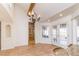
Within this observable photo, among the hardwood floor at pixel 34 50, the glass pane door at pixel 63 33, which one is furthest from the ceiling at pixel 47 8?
the hardwood floor at pixel 34 50

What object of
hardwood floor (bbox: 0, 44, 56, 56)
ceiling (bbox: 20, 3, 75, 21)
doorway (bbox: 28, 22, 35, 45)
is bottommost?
hardwood floor (bbox: 0, 44, 56, 56)

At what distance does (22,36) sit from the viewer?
2521 mm

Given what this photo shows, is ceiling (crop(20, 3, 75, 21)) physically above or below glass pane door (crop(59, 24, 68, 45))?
above

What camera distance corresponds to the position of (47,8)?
242cm

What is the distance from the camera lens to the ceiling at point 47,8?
2.27 m

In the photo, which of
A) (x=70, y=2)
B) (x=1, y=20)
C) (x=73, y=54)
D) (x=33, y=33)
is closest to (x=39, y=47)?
(x=33, y=33)

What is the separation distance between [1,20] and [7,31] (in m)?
0.21

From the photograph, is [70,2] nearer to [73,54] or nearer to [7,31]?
[73,54]

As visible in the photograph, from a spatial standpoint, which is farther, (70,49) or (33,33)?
(33,33)

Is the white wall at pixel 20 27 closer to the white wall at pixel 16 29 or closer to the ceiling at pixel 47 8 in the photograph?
the white wall at pixel 16 29

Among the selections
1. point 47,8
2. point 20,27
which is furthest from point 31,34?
point 47,8

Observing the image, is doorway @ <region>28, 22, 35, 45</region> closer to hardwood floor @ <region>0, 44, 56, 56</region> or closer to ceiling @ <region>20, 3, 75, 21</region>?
hardwood floor @ <region>0, 44, 56, 56</region>

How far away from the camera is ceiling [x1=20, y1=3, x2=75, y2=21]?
89.2 inches

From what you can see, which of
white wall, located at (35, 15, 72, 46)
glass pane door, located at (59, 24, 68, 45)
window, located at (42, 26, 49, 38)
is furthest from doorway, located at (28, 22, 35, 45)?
glass pane door, located at (59, 24, 68, 45)
